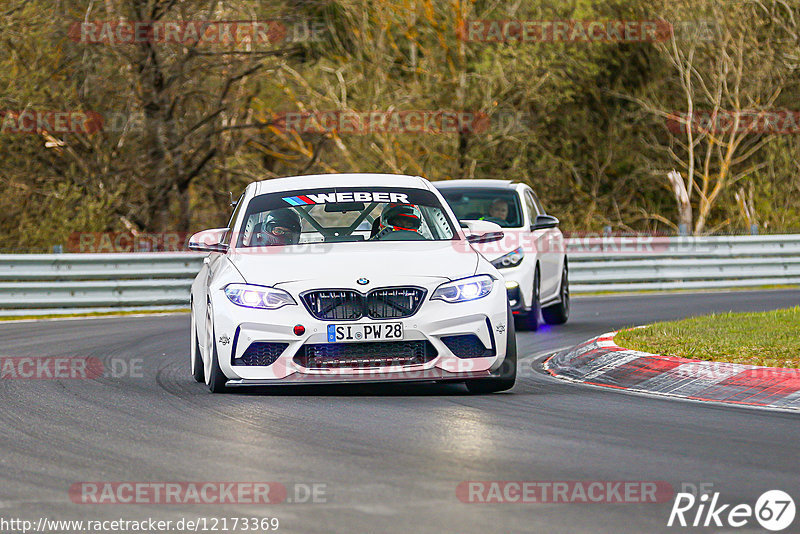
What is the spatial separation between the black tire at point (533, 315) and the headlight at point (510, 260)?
1.09 ft

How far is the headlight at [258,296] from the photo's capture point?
31.4ft

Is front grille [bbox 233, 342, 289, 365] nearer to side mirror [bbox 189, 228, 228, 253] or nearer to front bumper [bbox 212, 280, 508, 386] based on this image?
front bumper [bbox 212, 280, 508, 386]

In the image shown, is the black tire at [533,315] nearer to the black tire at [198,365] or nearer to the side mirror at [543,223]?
the side mirror at [543,223]

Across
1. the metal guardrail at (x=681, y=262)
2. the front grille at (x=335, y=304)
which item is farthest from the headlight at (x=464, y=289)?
the metal guardrail at (x=681, y=262)

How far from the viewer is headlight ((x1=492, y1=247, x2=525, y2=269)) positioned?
50.9 ft

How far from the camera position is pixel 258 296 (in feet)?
31.6

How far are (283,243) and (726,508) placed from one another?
5395 millimetres

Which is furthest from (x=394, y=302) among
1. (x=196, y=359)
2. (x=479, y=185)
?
(x=479, y=185)

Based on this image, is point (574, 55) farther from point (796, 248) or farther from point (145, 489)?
point (145, 489)

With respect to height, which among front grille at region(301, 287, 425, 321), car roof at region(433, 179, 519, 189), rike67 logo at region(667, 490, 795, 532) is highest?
car roof at region(433, 179, 519, 189)

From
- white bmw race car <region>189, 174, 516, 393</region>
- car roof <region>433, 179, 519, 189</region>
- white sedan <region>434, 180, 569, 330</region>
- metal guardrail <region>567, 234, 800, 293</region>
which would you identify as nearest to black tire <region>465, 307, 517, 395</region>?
white bmw race car <region>189, 174, 516, 393</region>

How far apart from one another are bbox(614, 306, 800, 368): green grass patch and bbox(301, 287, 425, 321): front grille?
2853 millimetres

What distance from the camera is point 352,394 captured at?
10070 mm

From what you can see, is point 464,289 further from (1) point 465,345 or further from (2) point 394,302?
(2) point 394,302
